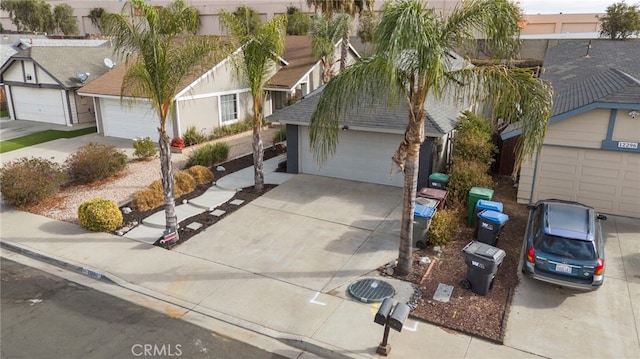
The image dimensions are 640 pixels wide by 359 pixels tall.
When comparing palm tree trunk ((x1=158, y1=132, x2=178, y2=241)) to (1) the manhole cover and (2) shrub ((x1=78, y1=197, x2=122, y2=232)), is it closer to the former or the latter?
(2) shrub ((x1=78, y1=197, x2=122, y2=232))

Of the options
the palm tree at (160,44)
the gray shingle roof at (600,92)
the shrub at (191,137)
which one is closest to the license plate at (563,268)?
the gray shingle roof at (600,92)

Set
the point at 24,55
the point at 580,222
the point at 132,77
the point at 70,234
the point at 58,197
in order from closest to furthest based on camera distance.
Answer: the point at 580,222 < the point at 132,77 < the point at 70,234 < the point at 58,197 < the point at 24,55

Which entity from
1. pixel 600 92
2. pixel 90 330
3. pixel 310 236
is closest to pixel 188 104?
pixel 310 236

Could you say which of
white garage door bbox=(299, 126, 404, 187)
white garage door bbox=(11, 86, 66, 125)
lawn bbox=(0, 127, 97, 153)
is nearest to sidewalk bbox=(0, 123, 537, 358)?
white garage door bbox=(299, 126, 404, 187)

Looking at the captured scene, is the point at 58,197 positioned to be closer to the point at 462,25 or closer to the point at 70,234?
the point at 70,234

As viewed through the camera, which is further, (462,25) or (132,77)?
(132,77)

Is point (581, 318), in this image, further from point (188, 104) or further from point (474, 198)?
point (188, 104)

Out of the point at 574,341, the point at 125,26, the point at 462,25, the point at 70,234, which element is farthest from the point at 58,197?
the point at 574,341
